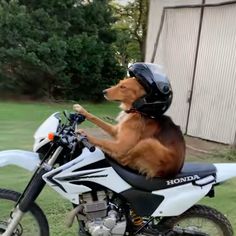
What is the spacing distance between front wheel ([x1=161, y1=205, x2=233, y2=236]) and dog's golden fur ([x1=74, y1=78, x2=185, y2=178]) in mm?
375

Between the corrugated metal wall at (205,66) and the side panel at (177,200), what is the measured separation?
18.9ft

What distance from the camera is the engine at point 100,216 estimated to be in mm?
3504

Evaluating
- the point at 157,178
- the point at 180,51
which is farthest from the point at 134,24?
the point at 157,178

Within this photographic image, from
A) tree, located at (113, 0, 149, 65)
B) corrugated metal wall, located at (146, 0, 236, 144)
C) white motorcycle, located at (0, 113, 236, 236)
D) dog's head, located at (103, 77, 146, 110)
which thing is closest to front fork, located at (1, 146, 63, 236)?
white motorcycle, located at (0, 113, 236, 236)

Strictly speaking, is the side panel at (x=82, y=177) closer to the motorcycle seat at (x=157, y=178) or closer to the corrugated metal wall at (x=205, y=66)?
the motorcycle seat at (x=157, y=178)

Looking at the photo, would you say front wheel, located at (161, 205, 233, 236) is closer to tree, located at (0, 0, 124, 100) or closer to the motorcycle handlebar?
the motorcycle handlebar

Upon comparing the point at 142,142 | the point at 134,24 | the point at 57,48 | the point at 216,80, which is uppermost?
the point at 134,24

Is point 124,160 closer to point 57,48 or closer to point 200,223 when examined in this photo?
point 200,223

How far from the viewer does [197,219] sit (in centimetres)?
374

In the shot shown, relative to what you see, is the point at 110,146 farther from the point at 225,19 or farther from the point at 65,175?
the point at 225,19

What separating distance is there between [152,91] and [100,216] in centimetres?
92

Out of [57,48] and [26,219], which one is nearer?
[26,219]

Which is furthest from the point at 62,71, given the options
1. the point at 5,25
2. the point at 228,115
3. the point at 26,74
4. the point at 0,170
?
the point at 0,170

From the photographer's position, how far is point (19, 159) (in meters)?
3.51
